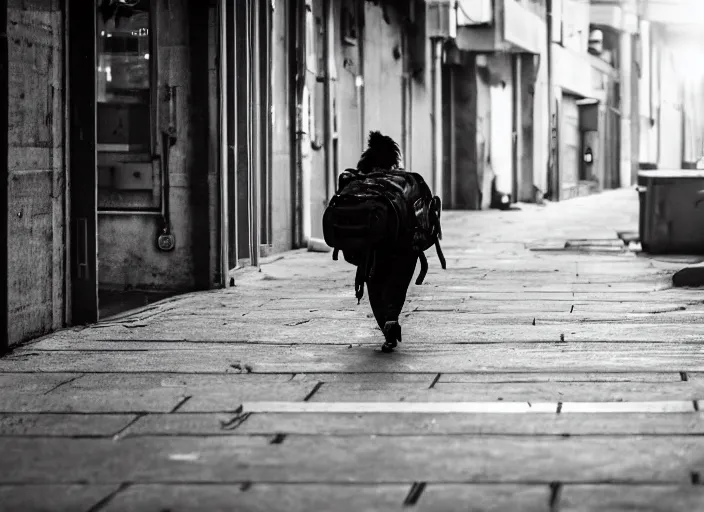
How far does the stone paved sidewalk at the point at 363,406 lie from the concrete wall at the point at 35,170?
327 millimetres

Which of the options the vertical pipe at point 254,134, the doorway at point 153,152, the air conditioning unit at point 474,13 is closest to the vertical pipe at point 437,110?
the air conditioning unit at point 474,13

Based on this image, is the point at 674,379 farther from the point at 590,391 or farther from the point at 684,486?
the point at 684,486

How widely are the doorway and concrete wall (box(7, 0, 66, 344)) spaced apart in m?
2.88

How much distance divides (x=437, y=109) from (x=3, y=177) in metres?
18.9

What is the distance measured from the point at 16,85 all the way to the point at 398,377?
3.46 m

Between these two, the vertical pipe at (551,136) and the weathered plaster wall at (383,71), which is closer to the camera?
the weathered plaster wall at (383,71)

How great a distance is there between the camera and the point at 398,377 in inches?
297

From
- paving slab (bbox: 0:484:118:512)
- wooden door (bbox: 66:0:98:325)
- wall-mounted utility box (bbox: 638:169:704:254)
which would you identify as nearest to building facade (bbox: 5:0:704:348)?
wooden door (bbox: 66:0:98:325)

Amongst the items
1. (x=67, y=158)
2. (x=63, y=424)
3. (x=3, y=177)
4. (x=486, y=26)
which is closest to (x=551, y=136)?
(x=486, y=26)

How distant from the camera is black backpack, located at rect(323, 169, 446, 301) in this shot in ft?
26.5

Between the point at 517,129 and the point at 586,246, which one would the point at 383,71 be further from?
the point at 517,129

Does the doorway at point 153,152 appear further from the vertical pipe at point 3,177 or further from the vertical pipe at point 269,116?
the vertical pipe at point 3,177

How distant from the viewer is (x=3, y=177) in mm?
8859

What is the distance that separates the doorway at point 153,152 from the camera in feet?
42.1
